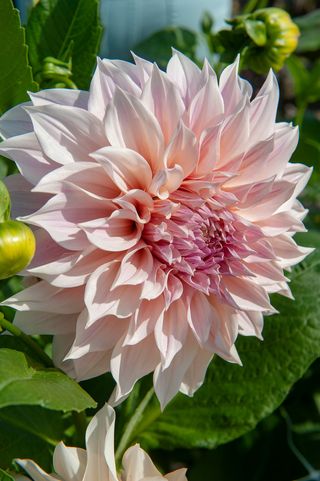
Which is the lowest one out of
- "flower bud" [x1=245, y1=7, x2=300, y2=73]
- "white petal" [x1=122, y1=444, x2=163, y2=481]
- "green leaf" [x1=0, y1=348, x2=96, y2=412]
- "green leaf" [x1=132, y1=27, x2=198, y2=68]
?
"white petal" [x1=122, y1=444, x2=163, y2=481]

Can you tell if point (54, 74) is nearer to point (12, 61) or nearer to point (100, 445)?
point (12, 61)

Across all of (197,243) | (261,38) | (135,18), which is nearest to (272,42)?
(261,38)

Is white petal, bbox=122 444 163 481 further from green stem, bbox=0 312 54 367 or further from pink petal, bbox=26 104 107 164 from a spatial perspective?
pink petal, bbox=26 104 107 164

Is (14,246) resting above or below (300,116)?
above

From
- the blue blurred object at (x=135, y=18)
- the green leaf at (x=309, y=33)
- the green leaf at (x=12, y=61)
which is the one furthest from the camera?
the blue blurred object at (x=135, y=18)

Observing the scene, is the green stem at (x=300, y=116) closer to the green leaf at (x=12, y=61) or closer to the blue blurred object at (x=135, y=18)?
the green leaf at (x=12, y=61)

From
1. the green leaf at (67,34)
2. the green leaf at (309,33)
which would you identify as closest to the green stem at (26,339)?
the green leaf at (67,34)

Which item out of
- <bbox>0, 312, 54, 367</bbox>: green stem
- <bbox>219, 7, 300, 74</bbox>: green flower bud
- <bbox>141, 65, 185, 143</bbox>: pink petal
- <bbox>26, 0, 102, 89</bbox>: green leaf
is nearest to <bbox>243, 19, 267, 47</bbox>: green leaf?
<bbox>219, 7, 300, 74</bbox>: green flower bud
